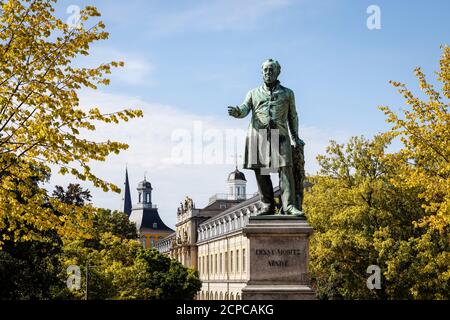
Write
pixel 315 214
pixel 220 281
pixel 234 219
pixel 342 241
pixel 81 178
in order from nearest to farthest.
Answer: pixel 81 178
pixel 342 241
pixel 315 214
pixel 234 219
pixel 220 281

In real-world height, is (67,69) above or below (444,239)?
above

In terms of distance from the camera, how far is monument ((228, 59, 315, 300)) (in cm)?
1245

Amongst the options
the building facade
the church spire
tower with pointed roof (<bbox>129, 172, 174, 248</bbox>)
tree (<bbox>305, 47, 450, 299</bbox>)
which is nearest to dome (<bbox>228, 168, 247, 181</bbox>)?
the building facade

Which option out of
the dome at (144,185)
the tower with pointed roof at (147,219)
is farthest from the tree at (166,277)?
the dome at (144,185)

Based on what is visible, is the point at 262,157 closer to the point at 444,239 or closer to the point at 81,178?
the point at 81,178

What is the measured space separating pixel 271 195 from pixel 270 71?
2324 mm

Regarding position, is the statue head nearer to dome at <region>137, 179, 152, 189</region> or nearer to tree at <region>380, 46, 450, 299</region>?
tree at <region>380, 46, 450, 299</region>

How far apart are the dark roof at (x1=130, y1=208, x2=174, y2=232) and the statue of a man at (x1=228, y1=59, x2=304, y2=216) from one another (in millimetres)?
159664

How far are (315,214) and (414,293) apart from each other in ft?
25.2

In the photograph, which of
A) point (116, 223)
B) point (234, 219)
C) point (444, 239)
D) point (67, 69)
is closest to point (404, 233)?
point (444, 239)

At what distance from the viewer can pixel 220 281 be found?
8981 centimetres

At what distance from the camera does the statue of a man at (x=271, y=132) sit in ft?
43.4

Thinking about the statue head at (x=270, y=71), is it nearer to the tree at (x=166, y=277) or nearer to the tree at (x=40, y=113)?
the tree at (x=40, y=113)

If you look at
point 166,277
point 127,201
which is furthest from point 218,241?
point 127,201
